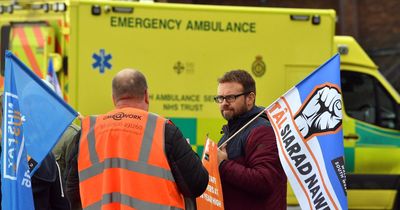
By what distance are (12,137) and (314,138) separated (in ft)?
5.39

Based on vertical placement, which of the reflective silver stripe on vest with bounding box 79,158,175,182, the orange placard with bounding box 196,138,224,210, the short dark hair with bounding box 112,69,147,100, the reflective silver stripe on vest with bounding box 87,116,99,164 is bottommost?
the orange placard with bounding box 196,138,224,210

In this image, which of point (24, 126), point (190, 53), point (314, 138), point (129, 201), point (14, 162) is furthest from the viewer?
point (190, 53)

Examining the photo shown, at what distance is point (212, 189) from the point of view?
15.2ft

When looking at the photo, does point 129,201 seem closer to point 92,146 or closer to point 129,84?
point 92,146

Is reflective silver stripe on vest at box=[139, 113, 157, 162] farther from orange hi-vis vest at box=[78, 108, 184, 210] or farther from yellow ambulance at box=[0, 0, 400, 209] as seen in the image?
yellow ambulance at box=[0, 0, 400, 209]

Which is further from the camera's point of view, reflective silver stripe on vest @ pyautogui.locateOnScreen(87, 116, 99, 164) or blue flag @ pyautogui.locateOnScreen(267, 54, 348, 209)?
blue flag @ pyautogui.locateOnScreen(267, 54, 348, 209)

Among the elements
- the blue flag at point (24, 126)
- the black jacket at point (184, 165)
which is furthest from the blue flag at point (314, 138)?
the blue flag at point (24, 126)

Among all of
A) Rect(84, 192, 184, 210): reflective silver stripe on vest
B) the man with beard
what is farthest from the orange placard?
Rect(84, 192, 184, 210): reflective silver stripe on vest

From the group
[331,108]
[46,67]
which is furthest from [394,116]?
[331,108]

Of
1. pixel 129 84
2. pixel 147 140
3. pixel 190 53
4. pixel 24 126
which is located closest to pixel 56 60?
pixel 190 53

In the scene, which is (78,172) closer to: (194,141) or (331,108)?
(331,108)

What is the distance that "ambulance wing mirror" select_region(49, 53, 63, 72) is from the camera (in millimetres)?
9109

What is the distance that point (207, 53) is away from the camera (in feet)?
28.9

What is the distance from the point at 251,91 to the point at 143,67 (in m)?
3.92
